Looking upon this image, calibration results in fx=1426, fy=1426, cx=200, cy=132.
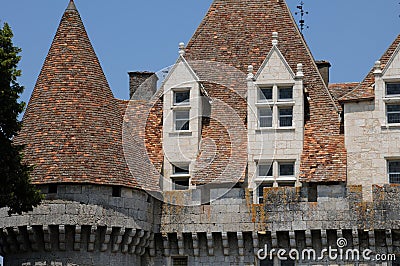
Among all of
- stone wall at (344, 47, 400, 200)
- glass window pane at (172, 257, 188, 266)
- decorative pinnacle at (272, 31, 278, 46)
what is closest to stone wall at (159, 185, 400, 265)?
glass window pane at (172, 257, 188, 266)

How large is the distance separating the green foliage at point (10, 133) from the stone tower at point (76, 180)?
3.39 m

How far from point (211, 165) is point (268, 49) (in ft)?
16.7

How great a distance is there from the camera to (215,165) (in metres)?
44.6

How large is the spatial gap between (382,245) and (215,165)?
5.93 meters

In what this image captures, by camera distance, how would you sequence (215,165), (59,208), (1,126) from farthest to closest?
(215,165) < (59,208) < (1,126)

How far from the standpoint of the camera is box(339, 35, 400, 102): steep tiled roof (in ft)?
144

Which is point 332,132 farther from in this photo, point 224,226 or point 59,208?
point 59,208

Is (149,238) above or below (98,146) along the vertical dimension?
below

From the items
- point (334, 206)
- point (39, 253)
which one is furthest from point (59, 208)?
point (334, 206)

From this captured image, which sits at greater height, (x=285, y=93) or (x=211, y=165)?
(x=285, y=93)

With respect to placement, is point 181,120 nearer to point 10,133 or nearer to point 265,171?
point 265,171

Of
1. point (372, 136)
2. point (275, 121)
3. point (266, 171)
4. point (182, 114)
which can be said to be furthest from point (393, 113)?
point (182, 114)

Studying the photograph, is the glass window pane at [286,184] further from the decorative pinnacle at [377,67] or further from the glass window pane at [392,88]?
the decorative pinnacle at [377,67]

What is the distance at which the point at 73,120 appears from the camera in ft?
140
